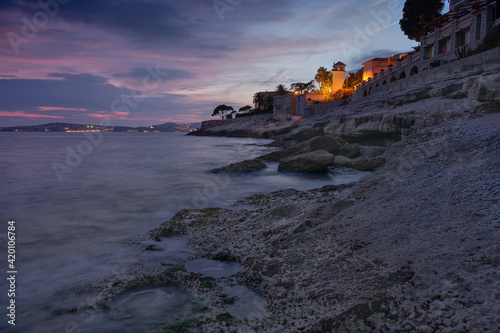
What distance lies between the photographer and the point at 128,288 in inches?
172

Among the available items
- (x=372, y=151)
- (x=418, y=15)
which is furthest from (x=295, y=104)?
(x=372, y=151)

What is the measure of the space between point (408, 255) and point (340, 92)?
67.9m

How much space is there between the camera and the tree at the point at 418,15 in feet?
138

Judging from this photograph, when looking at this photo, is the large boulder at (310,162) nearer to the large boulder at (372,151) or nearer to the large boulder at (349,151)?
the large boulder at (349,151)

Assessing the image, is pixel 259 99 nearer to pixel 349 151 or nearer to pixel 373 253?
pixel 349 151

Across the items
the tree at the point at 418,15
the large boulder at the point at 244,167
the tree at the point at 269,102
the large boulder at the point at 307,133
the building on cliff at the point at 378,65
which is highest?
the tree at the point at 418,15

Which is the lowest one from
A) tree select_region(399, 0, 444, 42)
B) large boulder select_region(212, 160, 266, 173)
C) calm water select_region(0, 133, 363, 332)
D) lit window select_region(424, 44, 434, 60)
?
calm water select_region(0, 133, 363, 332)

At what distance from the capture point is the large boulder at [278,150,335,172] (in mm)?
14102

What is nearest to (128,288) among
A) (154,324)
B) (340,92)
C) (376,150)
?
(154,324)

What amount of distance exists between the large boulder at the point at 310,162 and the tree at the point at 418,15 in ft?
126

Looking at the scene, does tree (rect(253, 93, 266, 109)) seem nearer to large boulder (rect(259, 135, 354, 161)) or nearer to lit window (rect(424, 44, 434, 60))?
lit window (rect(424, 44, 434, 60))

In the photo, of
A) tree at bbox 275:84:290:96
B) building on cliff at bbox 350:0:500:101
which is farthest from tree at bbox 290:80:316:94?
building on cliff at bbox 350:0:500:101

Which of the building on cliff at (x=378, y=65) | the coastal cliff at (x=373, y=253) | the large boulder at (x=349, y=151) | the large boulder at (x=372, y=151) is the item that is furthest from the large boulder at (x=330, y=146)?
the building on cliff at (x=378, y=65)

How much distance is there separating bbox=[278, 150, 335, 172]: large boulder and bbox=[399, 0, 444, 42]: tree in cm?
3837
